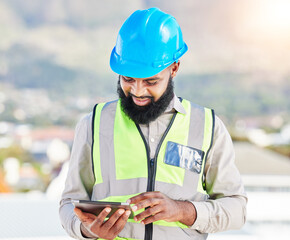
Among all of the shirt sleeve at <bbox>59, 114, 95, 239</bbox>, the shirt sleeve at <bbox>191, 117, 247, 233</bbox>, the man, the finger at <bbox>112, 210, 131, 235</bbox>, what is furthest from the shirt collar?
the finger at <bbox>112, 210, 131, 235</bbox>

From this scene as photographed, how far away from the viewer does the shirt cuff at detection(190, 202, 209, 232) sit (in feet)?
3.91

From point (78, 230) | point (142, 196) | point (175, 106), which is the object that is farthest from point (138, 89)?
point (78, 230)

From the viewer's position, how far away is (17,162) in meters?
9.42

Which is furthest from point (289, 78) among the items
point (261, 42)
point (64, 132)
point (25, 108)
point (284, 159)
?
point (25, 108)

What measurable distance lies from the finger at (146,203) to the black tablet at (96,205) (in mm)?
16

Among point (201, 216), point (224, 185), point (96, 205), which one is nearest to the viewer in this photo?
point (96, 205)

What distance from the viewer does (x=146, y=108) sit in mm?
1242

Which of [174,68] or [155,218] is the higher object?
[174,68]

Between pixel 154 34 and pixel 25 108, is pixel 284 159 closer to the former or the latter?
pixel 25 108

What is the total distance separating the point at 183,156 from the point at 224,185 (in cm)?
14

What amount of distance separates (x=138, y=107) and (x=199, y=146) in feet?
0.63

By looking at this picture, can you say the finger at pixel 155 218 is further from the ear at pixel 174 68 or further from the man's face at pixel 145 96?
the ear at pixel 174 68

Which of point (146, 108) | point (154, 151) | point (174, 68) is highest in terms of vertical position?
point (174, 68)

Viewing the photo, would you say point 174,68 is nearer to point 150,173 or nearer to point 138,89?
point 138,89
